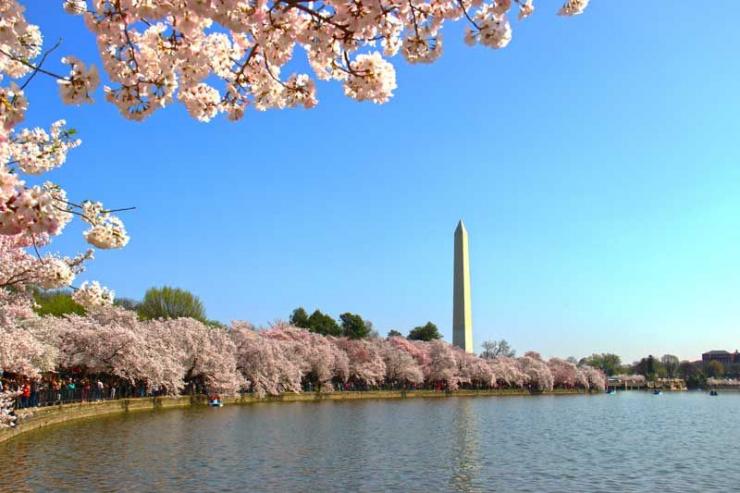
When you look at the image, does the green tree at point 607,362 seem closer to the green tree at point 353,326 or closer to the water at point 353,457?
the green tree at point 353,326

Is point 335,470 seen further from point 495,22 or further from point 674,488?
point 495,22

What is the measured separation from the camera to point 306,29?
473cm

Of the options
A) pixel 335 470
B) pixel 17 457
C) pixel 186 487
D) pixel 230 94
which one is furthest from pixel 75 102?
pixel 17 457

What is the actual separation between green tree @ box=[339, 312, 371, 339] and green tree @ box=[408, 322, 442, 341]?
11187 millimetres

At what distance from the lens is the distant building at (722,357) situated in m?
183

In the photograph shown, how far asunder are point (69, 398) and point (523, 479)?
932 inches

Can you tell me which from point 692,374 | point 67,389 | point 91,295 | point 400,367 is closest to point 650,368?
point 692,374

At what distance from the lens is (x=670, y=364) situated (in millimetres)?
169125

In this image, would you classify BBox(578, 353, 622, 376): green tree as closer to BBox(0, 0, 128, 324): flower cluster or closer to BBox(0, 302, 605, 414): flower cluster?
BBox(0, 302, 605, 414): flower cluster

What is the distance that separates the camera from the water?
1560 cm

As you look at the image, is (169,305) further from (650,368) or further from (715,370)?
(715,370)

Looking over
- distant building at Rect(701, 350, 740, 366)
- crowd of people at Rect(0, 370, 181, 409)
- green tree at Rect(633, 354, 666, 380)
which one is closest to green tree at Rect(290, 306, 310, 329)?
crowd of people at Rect(0, 370, 181, 409)

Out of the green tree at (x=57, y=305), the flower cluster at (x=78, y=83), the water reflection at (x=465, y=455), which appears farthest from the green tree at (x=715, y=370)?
the flower cluster at (x=78, y=83)

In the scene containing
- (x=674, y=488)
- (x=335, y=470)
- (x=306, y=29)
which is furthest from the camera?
(x=335, y=470)
